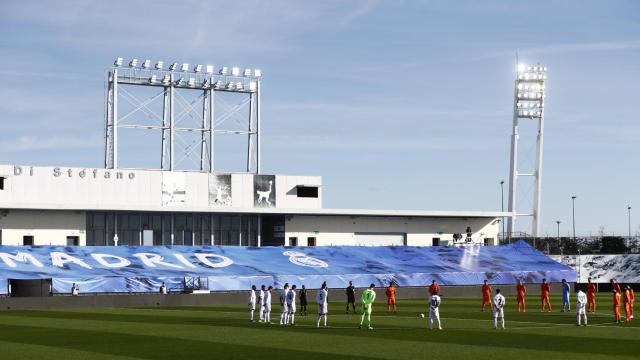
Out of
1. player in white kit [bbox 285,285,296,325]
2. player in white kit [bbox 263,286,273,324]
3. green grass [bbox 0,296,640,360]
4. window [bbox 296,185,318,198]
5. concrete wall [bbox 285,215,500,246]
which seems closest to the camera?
green grass [bbox 0,296,640,360]

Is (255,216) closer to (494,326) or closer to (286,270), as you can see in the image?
(286,270)

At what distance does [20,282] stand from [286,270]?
68.3ft

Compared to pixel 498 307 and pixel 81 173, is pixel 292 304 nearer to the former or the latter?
pixel 498 307

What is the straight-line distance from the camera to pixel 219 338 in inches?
1645

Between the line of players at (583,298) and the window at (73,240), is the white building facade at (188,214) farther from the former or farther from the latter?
the line of players at (583,298)

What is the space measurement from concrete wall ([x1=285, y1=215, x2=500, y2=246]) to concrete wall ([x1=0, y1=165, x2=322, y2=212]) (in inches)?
82.5

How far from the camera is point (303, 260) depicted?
9538 centimetres

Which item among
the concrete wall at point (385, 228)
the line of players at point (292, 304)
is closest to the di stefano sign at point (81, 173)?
the concrete wall at point (385, 228)

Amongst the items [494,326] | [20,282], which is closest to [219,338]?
[494,326]

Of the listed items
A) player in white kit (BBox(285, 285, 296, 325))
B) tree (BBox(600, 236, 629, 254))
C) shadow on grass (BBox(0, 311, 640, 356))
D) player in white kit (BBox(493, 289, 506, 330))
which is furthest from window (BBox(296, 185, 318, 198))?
player in white kit (BBox(493, 289, 506, 330))

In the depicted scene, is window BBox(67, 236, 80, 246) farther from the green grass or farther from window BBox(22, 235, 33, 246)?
the green grass

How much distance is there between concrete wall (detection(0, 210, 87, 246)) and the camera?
91.7 m

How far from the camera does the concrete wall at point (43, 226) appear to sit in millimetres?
91725

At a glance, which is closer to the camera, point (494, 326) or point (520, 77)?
point (494, 326)
